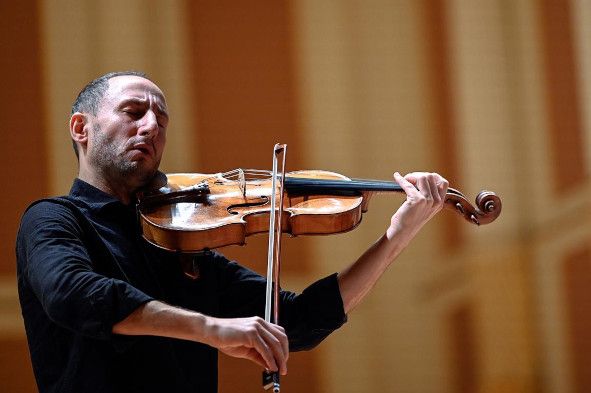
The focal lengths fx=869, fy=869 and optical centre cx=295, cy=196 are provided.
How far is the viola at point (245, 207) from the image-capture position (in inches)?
57.0

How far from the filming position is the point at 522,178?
2648mm

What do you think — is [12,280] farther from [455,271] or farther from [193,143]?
[455,271]

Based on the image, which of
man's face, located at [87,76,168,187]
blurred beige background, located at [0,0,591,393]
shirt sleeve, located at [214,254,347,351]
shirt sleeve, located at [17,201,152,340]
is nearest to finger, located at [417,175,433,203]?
shirt sleeve, located at [214,254,347,351]

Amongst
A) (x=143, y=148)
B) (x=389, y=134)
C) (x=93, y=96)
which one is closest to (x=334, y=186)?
(x=143, y=148)

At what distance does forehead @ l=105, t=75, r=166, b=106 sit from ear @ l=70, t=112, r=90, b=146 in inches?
2.8

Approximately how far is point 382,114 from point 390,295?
21.5 inches

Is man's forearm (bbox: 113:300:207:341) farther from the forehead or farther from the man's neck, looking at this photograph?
the forehead

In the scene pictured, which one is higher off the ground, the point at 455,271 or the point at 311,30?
the point at 311,30

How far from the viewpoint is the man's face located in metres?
1.61

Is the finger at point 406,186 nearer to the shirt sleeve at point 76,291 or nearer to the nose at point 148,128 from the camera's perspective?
the nose at point 148,128

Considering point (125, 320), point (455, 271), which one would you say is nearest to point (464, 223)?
point (455, 271)

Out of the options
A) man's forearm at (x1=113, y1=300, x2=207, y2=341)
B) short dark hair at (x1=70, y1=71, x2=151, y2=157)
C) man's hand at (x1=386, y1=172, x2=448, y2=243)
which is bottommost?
man's forearm at (x1=113, y1=300, x2=207, y2=341)

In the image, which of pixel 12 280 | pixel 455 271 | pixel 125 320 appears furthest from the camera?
pixel 455 271

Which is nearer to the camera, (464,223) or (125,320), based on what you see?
(125,320)
